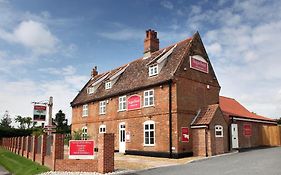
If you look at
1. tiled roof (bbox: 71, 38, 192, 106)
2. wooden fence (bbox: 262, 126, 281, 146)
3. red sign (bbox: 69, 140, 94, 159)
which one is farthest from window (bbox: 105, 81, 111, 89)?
wooden fence (bbox: 262, 126, 281, 146)

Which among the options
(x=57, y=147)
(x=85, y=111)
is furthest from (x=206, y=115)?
(x=85, y=111)

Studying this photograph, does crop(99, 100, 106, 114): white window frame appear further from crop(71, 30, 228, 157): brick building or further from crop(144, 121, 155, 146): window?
crop(144, 121, 155, 146): window

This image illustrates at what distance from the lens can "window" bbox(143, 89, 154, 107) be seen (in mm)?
23178

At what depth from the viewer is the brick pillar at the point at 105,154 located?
45.5ft

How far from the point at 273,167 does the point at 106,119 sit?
17707 millimetres

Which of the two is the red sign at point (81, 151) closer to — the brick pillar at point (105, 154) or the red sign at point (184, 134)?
the brick pillar at point (105, 154)

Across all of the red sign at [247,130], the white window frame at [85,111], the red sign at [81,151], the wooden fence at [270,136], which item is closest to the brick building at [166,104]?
the white window frame at [85,111]

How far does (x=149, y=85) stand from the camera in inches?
914

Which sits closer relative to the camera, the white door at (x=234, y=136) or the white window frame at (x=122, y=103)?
the white door at (x=234, y=136)

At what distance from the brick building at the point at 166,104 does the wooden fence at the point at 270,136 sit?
8326 mm

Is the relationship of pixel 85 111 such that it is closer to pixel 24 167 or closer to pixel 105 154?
pixel 24 167

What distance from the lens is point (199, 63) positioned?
2444cm

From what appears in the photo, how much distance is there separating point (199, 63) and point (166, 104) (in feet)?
17.1

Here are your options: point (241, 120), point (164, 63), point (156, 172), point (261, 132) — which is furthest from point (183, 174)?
point (261, 132)
